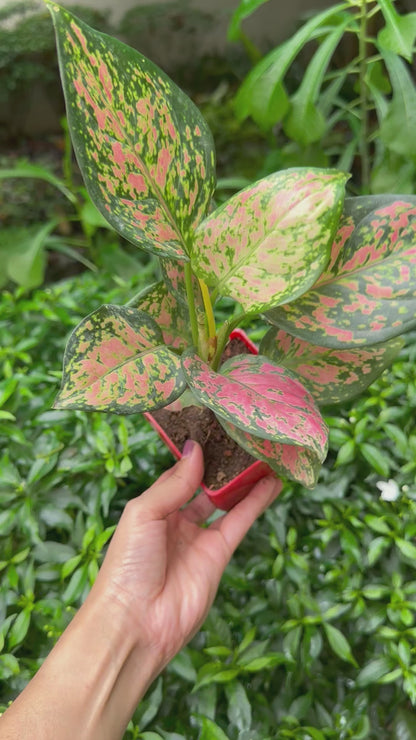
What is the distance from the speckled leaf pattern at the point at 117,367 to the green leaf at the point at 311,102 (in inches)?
→ 30.9

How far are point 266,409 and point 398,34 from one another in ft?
2.69

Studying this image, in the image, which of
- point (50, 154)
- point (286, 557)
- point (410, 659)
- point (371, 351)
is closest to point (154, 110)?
point (371, 351)

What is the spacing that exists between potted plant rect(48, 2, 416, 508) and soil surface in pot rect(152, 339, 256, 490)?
163 millimetres

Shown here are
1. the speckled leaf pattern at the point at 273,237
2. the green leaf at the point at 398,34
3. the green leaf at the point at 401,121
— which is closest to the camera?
the speckled leaf pattern at the point at 273,237

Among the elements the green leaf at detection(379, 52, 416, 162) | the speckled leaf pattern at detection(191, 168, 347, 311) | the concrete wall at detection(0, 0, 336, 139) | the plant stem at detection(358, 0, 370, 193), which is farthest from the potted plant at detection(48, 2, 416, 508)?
the concrete wall at detection(0, 0, 336, 139)

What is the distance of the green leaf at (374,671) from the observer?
0.76 metres

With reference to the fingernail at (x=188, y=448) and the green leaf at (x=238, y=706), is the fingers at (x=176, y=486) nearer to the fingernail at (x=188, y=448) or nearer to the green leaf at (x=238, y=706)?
the fingernail at (x=188, y=448)

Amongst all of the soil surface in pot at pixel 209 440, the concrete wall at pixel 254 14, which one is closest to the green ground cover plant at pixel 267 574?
the soil surface in pot at pixel 209 440

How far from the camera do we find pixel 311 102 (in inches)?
46.7

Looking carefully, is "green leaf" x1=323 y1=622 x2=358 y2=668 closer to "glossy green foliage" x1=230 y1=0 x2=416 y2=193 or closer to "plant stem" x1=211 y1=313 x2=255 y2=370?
"plant stem" x1=211 y1=313 x2=255 y2=370

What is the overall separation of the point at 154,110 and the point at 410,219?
0.88 ft

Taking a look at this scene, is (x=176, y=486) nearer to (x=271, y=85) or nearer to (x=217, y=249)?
(x=217, y=249)

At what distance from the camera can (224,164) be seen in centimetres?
175

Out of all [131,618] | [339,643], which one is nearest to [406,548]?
[339,643]
